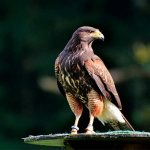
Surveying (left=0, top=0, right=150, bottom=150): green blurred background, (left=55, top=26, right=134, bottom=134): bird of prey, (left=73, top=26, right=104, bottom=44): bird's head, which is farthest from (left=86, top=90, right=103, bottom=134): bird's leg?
(left=0, top=0, right=150, bottom=150): green blurred background

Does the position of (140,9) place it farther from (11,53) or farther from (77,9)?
(11,53)

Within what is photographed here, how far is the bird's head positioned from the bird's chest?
291mm

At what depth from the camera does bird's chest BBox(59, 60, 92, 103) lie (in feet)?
30.2

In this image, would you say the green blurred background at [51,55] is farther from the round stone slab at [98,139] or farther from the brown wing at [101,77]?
the round stone slab at [98,139]

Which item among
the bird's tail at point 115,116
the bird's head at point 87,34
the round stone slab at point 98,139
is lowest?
the round stone slab at point 98,139

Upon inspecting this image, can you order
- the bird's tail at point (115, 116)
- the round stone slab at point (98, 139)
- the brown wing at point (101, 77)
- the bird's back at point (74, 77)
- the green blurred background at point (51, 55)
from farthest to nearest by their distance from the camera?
the green blurred background at point (51, 55) → the bird's tail at point (115, 116) → the brown wing at point (101, 77) → the bird's back at point (74, 77) → the round stone slab at point (98, 139)

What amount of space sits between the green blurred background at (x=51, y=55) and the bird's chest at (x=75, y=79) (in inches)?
589

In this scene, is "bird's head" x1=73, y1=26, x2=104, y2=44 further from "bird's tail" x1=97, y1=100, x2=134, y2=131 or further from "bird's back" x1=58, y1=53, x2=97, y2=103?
"bird's tail" x1=97, y1=100, x2=134, y2=131

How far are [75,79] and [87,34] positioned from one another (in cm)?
42

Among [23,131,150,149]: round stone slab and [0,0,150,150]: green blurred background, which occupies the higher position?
[0,0,150,150]: green blurred background

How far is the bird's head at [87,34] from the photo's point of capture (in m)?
9.41

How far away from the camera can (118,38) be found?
28.5 metres

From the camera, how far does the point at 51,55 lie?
1067 inches

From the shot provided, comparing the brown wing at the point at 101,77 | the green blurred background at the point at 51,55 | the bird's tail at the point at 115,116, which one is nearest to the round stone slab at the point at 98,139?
the brown wing at the point at 101,77
